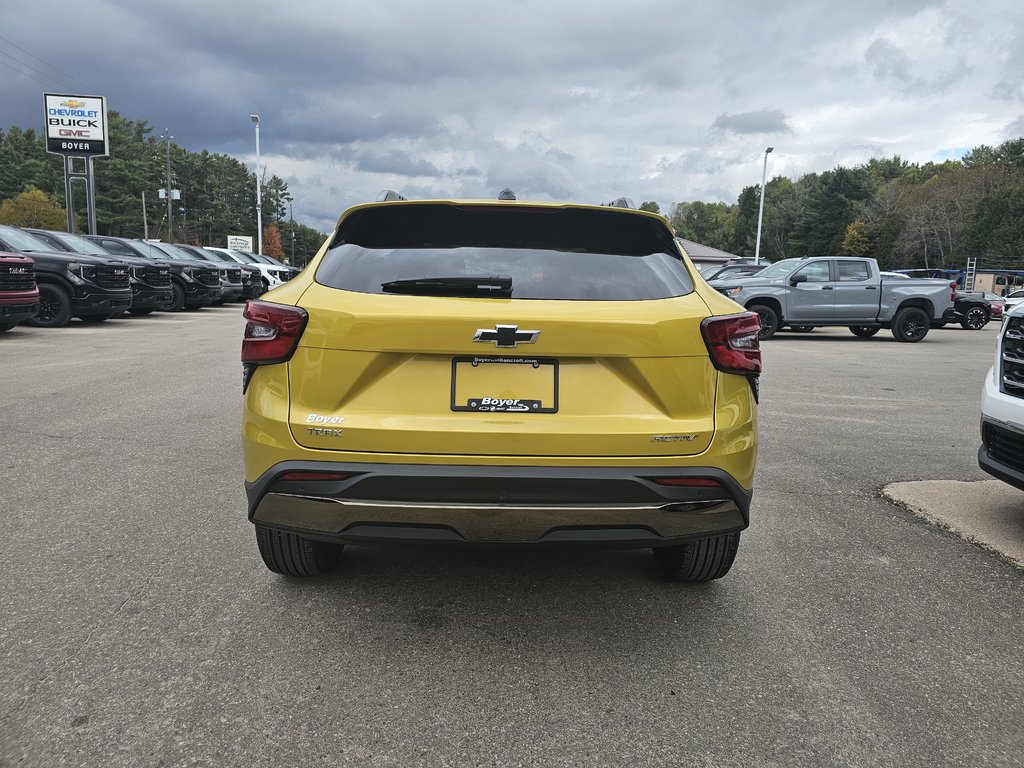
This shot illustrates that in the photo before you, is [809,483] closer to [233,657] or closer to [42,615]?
[233,657]

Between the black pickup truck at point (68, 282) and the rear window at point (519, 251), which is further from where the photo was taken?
the black pickup truck at point (68, 282)

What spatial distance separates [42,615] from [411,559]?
154cm

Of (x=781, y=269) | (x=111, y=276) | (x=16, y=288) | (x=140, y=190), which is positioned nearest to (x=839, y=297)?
(x=781, y=269)

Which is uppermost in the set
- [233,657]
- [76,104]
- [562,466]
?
[76,104]

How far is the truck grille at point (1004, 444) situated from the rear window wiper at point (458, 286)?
2880mm

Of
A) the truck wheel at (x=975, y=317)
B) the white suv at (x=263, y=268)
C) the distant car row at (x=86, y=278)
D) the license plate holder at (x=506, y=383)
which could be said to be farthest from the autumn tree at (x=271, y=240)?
the license plate holder at (x=506, y=383)

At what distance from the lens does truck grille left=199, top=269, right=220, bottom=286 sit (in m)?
20.7

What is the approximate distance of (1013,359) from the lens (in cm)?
389

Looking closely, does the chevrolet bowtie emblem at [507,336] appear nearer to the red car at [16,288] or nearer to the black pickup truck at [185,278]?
the red car at [16,288]

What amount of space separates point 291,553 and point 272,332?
1.01 meters

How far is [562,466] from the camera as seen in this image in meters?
2.52

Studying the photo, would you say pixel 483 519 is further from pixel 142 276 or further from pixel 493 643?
pixel 142 276

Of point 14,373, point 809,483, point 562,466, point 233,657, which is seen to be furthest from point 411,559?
point 14,373

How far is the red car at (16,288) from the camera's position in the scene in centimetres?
1109
